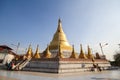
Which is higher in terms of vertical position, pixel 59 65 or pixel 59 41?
pixel 59 41

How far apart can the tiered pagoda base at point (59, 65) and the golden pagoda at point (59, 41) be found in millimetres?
10919

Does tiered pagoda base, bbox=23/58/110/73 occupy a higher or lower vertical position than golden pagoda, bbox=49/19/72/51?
lower

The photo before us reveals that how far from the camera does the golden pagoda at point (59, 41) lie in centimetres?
4100

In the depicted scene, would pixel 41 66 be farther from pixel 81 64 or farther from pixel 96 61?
pixel 96 61

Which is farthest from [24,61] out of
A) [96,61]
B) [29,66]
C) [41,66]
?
[96,61]

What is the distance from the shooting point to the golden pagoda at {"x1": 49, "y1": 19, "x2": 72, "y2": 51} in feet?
135

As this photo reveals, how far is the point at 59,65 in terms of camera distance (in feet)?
80.4

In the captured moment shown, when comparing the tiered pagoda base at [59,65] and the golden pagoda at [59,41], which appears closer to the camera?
the tiered pagoda base at [59,65]

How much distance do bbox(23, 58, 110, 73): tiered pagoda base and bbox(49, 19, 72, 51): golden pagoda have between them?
1092 cm

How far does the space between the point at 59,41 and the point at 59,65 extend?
18.3 m

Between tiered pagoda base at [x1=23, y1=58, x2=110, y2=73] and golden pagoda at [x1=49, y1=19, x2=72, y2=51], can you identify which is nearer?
tiered pagoda base at [x1=23, y1=58, x2=110, y2=73]

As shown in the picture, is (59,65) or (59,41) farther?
(59,41)

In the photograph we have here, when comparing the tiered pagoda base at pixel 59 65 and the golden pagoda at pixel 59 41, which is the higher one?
the golden pagoda at pixel 59 41

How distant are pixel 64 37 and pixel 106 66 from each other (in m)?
15.3
